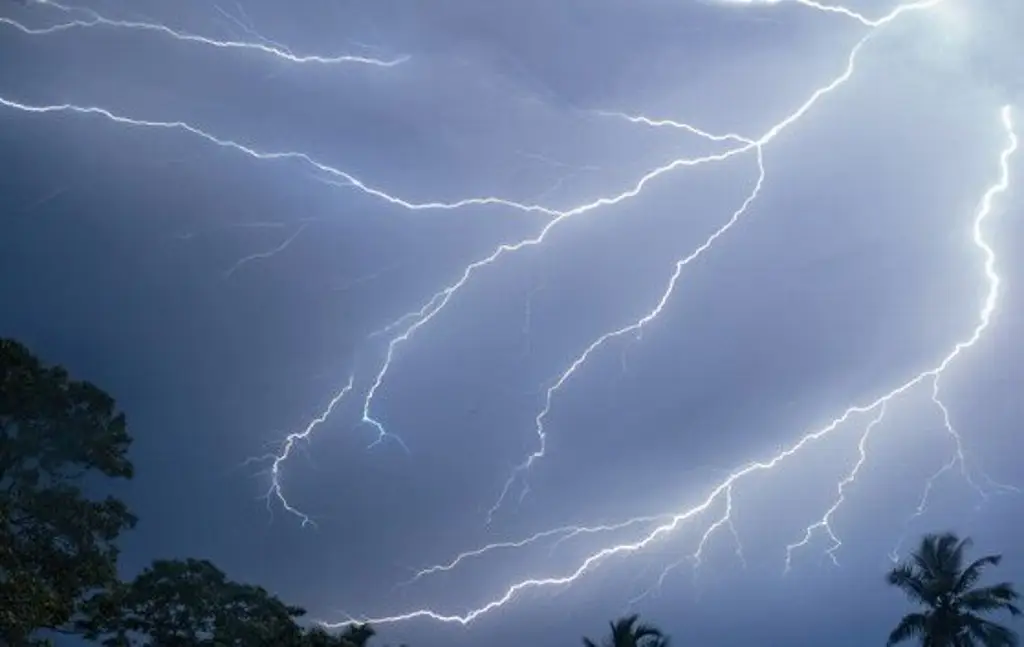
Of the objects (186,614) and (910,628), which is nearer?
(186,614)

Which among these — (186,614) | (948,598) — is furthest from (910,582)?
(186,614)

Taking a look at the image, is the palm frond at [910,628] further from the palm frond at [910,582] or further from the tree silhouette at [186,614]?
the tree silhouette at [186,614]

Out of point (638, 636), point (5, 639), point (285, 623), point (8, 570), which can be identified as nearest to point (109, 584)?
point (8, 570)

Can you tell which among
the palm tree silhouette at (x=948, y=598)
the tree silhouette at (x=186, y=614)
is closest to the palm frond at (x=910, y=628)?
the palm tree silhouette at (x=948, y=598)

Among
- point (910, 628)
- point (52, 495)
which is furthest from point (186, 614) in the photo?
point (910, 628)

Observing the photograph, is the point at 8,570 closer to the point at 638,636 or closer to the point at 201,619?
the point at 201,619

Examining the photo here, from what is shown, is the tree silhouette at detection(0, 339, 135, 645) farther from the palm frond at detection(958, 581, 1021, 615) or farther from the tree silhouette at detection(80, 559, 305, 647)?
the palm frond at detection(958, 581, 1021, 615)

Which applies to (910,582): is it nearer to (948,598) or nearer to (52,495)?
(948,598)

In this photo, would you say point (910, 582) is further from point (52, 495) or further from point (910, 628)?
point (52, 495)
